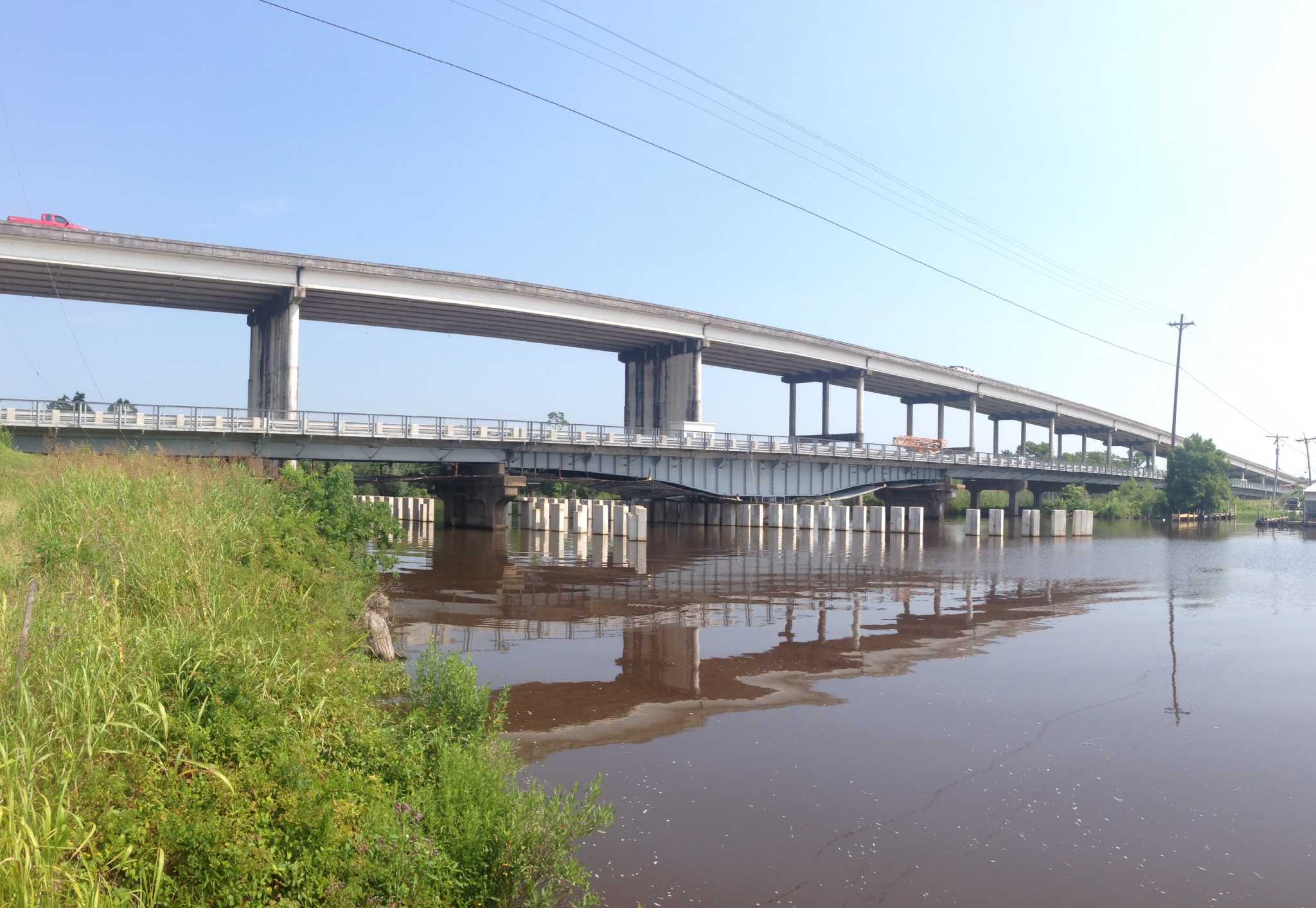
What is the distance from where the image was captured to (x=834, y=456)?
2226 inches

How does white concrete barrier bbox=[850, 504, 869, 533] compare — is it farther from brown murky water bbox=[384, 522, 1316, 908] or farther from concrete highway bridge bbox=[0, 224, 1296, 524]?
brown murky water bbox=[384, 522, 1316, 908]

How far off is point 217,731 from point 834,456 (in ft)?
173

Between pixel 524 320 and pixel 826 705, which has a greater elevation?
pixel 524 320

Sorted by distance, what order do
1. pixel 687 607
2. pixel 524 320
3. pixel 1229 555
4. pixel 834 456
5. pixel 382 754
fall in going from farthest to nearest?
pixel 834 456
pixel 524 320
pixel 1229 555
pixel 687 607
pixel 382 754

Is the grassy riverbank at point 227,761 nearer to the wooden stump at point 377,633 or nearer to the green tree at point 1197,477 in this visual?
the wooden stump at point 377,633

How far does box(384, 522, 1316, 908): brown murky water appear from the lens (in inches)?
268

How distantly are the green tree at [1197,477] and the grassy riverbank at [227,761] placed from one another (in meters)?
83.0

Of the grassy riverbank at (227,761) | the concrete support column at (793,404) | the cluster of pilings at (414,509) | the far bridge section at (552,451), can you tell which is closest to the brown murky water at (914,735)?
the grassy riverbank at (227,761)

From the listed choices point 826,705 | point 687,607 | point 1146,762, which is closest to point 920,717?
point 826,705

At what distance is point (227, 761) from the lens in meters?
5.84

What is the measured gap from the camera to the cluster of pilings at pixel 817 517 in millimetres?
51156

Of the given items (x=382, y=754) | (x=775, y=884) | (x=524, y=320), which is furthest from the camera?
(x=524, y=320)

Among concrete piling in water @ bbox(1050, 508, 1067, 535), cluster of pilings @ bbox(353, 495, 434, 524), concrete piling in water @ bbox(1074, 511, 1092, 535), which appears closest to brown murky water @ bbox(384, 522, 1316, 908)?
cluster of pilings @ bbox(353, 495, 434, 524)

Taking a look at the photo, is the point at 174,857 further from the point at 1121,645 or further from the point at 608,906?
the point at 1121,645
